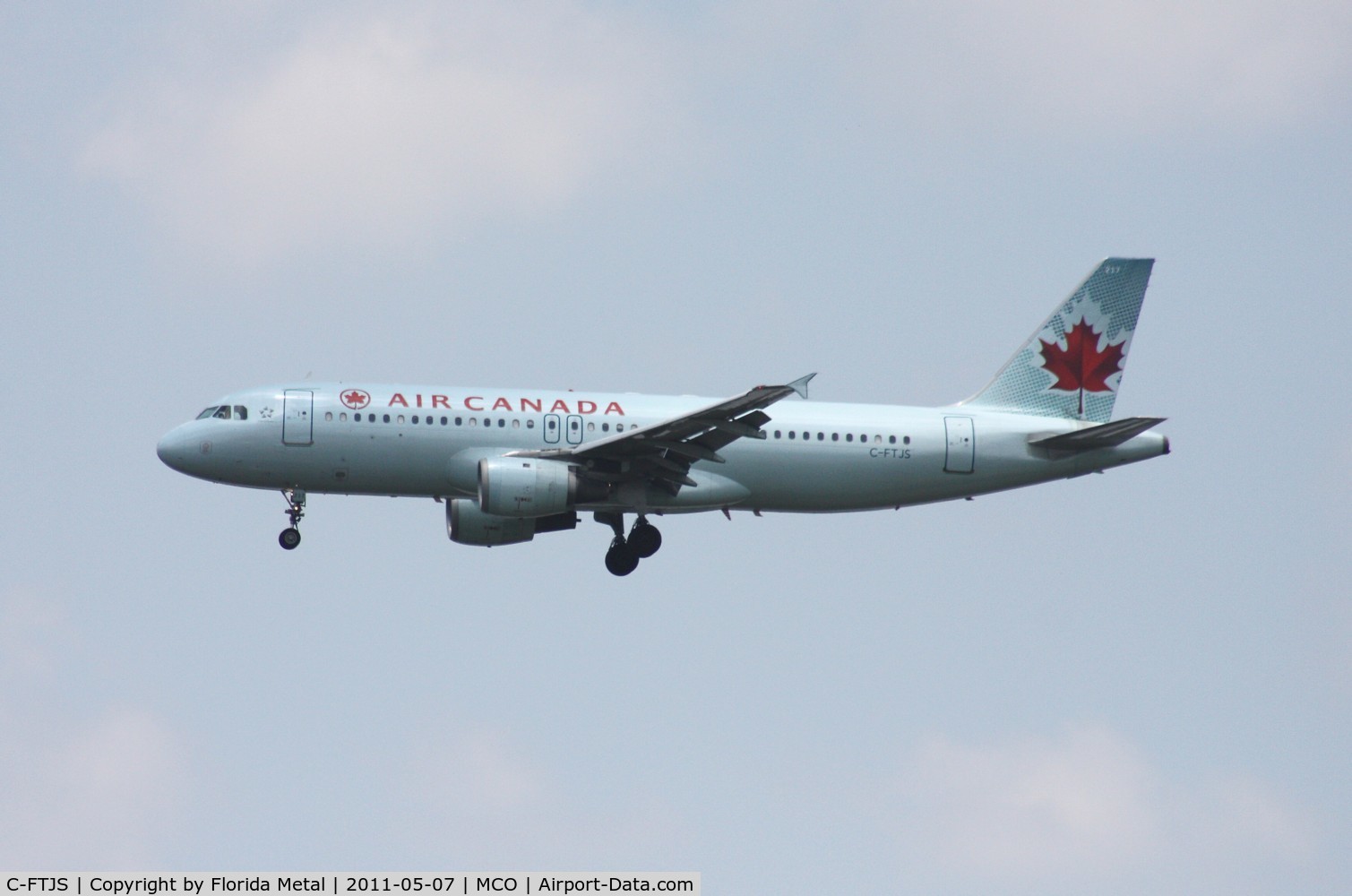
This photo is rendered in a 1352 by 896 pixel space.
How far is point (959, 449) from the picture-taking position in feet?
162

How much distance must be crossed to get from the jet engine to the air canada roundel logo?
3.32 m

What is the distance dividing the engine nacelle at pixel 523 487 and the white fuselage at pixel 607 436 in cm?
111

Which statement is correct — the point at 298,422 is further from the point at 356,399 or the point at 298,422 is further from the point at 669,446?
the point at 669,446

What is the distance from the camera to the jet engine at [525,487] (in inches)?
1783

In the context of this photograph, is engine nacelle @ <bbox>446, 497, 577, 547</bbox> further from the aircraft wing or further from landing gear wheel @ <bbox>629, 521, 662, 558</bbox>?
the aircraft wing

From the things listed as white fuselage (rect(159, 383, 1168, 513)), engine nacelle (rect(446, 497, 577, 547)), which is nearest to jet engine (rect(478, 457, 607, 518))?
white fuselage (rect(159, 383, 1168, 513))

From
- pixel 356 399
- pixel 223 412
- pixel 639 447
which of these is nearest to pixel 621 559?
pixel 639 447

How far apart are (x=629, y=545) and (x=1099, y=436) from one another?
1281cm

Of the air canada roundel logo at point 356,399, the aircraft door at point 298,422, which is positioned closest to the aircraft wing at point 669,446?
the air canada roundel logo at point 356,399

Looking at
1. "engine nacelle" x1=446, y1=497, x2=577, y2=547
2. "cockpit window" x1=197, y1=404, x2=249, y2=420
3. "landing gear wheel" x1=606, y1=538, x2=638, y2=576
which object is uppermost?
"cockpit window" x1=197, y1=404, x2=249, y2=420

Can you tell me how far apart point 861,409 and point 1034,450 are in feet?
15.8

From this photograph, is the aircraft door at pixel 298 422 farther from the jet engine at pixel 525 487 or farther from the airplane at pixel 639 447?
the jet engine at pixel 525 487

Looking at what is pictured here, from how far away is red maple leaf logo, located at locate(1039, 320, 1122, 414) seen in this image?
5206cm

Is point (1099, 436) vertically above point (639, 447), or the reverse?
point (1099, 436)
